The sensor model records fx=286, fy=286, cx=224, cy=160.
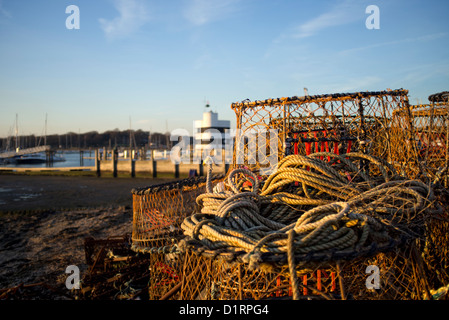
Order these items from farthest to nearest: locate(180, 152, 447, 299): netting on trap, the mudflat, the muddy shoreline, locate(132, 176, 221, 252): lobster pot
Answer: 1. the mudflat
2. the muddy shoreline
3. locate(132, 176, 221, 252): lobster pot
4. locate(180, 152, 447, 299): netting on trap

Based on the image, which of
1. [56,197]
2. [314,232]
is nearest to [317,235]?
[314,232]

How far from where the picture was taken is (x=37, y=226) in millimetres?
7418

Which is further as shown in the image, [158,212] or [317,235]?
[158,212]

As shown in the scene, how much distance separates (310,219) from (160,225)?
2602 mm

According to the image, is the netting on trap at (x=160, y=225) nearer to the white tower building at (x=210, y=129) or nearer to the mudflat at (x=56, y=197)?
the mudflat at (x=56, y=197)

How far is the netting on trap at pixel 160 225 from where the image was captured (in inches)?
124

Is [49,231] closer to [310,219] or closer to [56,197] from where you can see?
[56,197]

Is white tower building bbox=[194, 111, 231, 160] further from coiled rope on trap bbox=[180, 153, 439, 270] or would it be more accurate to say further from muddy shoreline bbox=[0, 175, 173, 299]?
coiled rope on trap bbox=[180, 153, 439, 270]

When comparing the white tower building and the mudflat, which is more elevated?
the white tower building

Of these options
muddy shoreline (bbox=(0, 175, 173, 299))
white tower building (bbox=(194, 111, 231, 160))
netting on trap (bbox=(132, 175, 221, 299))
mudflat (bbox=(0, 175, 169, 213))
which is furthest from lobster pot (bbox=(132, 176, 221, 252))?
white tower building (bbox=(194, 111, 231, 160))

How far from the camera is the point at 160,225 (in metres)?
3.59

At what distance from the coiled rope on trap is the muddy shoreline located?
11.3 feet

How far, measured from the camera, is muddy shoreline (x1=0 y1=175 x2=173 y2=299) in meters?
4.43
